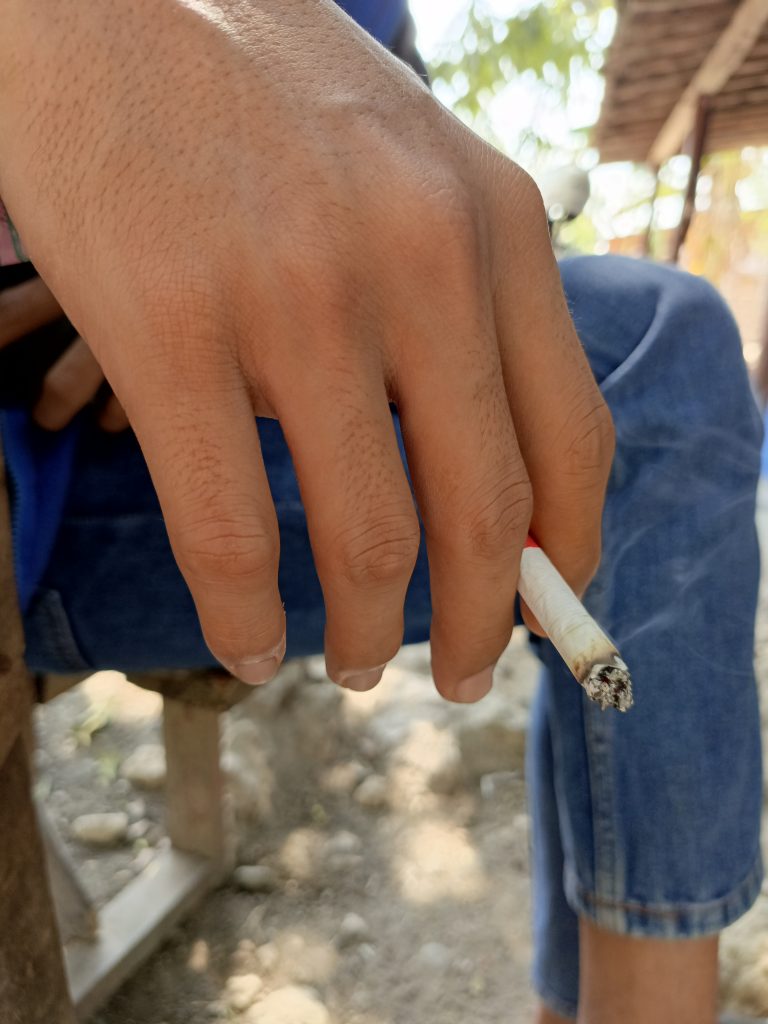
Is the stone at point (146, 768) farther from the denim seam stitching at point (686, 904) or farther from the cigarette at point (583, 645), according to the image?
the cigarette at point (583, 645)

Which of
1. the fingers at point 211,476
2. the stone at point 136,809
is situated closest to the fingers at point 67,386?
the fingers at point 211,476

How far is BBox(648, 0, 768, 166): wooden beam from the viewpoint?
2760 millimetres

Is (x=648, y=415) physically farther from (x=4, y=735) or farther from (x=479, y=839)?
(x=479, y=839)

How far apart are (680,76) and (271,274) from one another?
3797mm

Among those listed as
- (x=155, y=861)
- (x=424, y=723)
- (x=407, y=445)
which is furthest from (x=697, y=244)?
(x=407, y=445)

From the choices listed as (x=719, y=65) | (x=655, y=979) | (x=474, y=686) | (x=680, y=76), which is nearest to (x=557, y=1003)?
(x=655, y=979)

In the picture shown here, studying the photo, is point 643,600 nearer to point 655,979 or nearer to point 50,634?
point 655,979

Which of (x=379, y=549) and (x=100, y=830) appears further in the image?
(x=100, y=830)

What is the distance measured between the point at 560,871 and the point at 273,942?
31.4 inches

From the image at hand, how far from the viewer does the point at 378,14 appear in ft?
2.54

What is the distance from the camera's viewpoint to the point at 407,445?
1.42ft

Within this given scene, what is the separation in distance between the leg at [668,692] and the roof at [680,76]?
2.60 metres

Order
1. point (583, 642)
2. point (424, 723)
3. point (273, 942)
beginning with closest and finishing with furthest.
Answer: point (583, 642) < point (273, 942) < point (424, 723)

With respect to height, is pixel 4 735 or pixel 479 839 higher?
pixel 4 735
